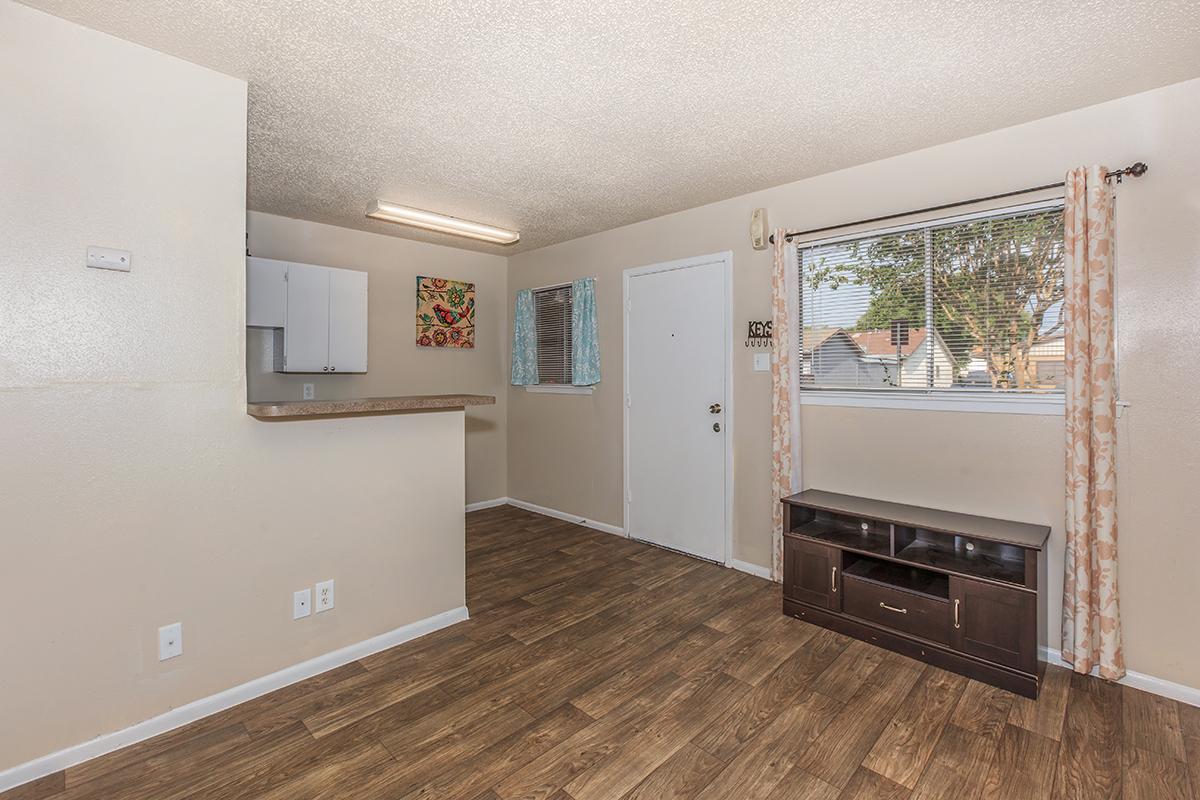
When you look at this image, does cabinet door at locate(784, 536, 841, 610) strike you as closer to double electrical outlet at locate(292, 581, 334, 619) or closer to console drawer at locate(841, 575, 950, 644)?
console drawer at locate(841, 575, 950, 644)

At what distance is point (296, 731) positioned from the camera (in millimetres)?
2039

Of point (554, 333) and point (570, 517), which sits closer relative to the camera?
point (570, 517)

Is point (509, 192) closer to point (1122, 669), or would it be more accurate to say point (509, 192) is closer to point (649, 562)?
point (649, 562)

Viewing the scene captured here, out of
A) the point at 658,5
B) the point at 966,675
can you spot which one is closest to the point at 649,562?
the point at 966,675

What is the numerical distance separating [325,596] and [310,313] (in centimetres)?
221

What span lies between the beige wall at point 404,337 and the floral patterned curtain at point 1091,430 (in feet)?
14.4

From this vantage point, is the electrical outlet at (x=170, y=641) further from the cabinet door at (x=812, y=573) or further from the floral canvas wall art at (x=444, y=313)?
the floral canvas wall art at (x=444, y=313)

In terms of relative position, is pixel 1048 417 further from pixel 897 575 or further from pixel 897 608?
Result: pixel 897 608

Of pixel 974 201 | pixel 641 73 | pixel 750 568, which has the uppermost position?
pixel 641 73

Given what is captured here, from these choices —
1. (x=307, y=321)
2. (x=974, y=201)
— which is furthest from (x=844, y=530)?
(x=307, y=321)

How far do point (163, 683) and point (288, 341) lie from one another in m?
2.33

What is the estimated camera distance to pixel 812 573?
2.91m

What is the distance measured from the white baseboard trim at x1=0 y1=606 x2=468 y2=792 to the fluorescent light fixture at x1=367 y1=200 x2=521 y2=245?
2.66 m

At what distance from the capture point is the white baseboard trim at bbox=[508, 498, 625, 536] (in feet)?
15.0
